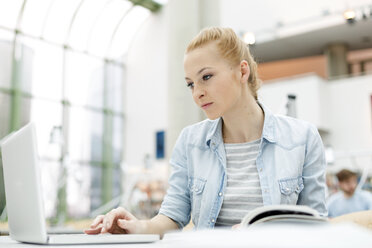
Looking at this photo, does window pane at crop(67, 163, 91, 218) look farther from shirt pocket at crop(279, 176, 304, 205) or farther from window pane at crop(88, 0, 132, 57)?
shirt pocket at crop(279, 176, 304, 205)

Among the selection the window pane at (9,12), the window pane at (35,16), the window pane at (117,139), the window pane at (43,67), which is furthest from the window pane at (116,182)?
the window pane at (9,12)

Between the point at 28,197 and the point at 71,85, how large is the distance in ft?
43.6

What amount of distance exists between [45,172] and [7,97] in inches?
91.8

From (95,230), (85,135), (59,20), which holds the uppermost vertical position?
(59,20)

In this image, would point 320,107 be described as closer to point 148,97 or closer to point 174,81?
point 148,97

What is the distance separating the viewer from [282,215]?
0.72 m

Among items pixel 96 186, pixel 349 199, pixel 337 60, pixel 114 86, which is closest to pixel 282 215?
pixel 349 199

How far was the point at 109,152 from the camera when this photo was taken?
579 inches

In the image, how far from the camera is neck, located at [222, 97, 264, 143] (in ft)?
4.82

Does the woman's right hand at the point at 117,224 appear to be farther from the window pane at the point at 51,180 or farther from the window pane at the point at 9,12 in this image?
the window pane at the point at 9,12

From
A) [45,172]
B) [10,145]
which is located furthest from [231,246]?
[45,172]

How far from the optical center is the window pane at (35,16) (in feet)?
41.0

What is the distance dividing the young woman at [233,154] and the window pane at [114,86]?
13.6 metres

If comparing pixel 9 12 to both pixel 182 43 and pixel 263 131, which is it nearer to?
pixel 182 43
